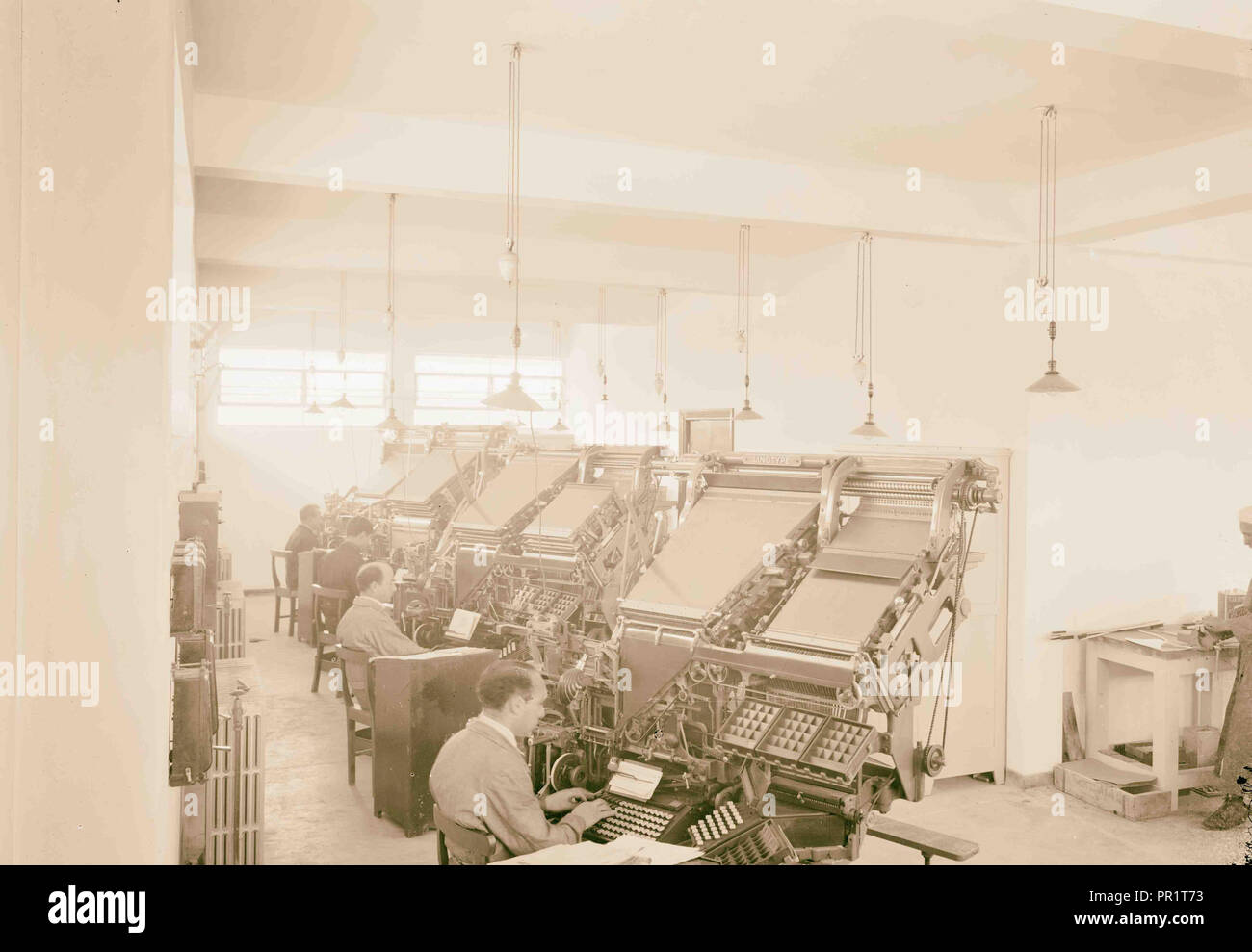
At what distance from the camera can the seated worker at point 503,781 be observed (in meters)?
3.21

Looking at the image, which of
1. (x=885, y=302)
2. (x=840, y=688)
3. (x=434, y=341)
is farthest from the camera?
(x=434, y=341)

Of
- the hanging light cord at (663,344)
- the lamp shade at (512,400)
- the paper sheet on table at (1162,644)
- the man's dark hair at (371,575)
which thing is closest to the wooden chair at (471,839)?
the lamp shade at (512,400)

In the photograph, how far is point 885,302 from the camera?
7.37m

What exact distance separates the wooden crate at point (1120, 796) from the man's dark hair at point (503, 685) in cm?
418

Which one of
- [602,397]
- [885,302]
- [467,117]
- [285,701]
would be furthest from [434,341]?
[467,117]

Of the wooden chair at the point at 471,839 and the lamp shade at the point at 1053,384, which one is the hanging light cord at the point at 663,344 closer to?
the lamp shade at the point at 1053,384

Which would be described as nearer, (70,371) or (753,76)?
(70,371)

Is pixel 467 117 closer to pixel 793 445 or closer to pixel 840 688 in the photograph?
pixel 840 688

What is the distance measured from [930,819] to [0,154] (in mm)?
5500

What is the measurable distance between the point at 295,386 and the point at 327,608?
6367 mm

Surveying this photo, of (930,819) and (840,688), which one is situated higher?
(840,688)

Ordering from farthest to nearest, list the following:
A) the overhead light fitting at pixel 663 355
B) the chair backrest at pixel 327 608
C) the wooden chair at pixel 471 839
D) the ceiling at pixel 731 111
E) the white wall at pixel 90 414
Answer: the overhead light fitting at pixel 663 355, the chair backrest at pixel 327 608, the ceiling at pixel 731 111, the wooden chair at pixel 471 839, the white wall at pixel 90 414

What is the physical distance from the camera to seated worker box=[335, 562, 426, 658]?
5.77 m

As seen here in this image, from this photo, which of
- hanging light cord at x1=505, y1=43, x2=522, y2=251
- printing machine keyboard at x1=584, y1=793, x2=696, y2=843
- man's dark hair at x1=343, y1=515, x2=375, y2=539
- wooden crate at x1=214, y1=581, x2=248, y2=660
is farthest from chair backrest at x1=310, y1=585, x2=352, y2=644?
printing machine keyboard at x1=584, y1=793, x2=696, y2=843
